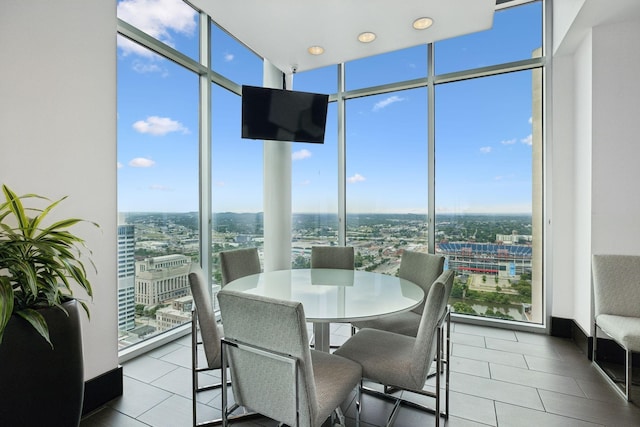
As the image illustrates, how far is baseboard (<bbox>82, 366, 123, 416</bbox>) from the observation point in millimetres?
2152

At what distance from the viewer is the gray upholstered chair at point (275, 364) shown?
52.6 inches

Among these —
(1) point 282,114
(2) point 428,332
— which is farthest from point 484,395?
(1) point 282,114

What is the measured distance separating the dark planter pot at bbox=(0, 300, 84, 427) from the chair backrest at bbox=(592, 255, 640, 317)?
3891 millimetres

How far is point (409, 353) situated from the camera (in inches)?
74.2

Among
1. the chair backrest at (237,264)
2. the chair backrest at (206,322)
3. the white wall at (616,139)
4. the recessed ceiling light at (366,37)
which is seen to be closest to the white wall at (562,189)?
the white wall at (616,139)

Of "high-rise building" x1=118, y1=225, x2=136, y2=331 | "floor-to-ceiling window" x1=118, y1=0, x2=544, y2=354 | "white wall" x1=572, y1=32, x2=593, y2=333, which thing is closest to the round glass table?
"high-rise building" x1=118, y1=225, x2=136, y2=331

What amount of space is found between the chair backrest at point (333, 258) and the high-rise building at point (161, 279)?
1.33 m

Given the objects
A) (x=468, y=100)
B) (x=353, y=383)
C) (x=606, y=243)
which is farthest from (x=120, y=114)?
(x=606, y=243)

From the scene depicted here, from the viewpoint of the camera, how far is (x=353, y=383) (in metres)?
1.66

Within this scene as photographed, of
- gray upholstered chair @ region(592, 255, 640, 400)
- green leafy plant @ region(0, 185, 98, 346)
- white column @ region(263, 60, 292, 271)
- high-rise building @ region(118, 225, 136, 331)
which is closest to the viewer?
green leafy plant @ region(0, 185, 98, 346)

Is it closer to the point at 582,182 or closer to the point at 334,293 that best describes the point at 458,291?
the point at 582,182

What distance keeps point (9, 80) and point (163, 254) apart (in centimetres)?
192

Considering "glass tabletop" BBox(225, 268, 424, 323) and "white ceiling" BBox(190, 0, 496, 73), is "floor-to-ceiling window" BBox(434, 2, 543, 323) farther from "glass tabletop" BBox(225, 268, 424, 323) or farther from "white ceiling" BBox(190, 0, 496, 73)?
"glass tabletop" BBox(225, 268, 424, 323)

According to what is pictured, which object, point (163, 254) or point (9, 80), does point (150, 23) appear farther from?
point (163, 254)
